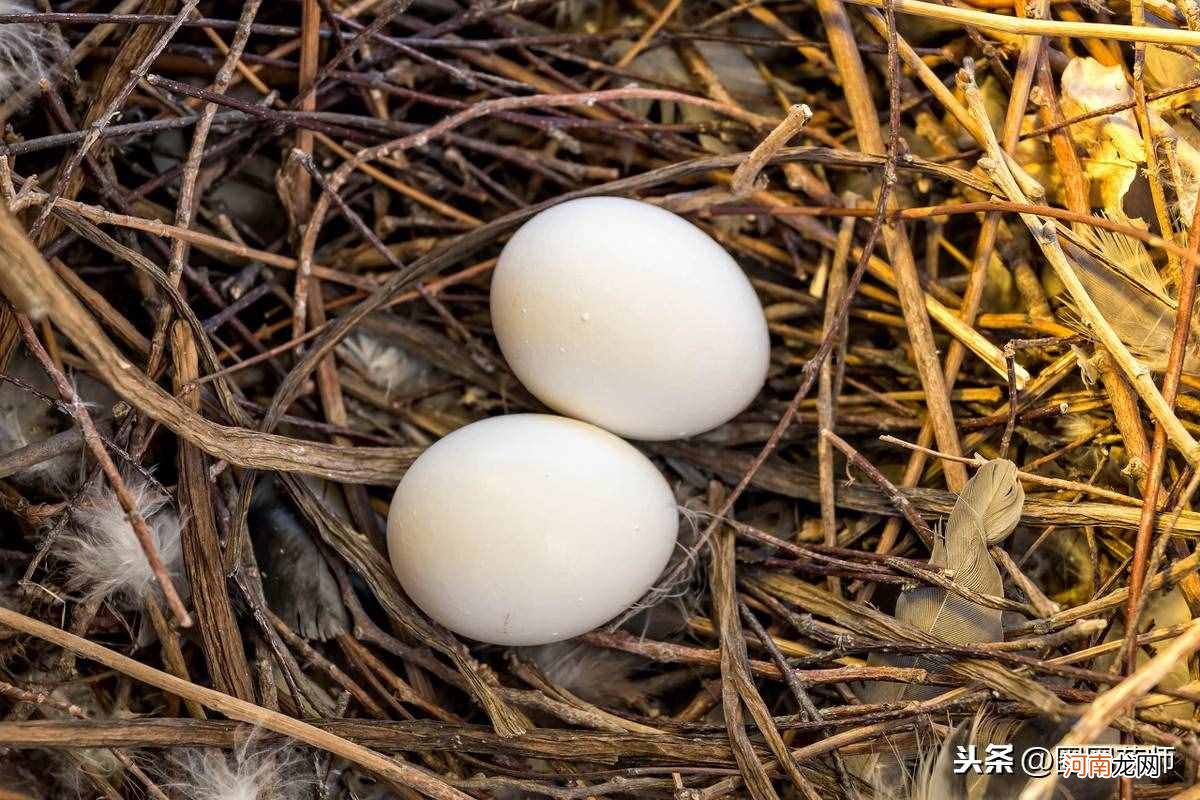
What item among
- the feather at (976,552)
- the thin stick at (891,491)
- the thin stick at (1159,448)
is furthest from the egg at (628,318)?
the thin stick at (1159,448)

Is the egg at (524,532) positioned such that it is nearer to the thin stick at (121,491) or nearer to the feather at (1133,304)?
the thin stick at (121,491)

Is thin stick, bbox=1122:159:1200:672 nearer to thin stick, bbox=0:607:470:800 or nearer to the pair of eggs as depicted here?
the pair of eggs

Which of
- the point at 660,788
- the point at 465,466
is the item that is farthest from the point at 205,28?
the point at 660,788

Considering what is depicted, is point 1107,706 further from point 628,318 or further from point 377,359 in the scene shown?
point 377,359

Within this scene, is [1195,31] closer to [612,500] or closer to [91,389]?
[612,500]

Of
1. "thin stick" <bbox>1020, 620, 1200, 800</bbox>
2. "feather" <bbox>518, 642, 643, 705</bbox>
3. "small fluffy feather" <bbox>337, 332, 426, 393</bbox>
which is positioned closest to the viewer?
"thin stick" <bbox>1020, 620, 1200, 800</bbox>

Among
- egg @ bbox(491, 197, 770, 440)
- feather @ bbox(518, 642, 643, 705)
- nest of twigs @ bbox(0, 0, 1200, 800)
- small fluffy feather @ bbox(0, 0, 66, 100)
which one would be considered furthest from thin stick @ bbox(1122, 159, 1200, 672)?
small fluffy feather @ bbox(0, 0, 66, 100)
